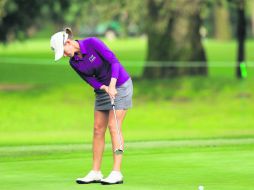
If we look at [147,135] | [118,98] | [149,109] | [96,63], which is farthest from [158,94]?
[96,63]

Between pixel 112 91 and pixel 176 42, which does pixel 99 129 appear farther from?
pixel 176 42

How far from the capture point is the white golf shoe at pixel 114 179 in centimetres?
1055

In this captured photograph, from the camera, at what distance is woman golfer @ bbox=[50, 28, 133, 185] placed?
10.6 meters

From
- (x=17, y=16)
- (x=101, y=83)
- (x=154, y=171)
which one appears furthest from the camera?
(x=17, y=16)

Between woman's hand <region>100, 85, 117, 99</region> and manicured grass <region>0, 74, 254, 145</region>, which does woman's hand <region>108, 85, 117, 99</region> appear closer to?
woman's hand <region>100, 85, 117, 99</region>

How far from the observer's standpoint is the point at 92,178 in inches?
428

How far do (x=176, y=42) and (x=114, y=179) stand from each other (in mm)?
19671

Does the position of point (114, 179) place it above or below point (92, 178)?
below

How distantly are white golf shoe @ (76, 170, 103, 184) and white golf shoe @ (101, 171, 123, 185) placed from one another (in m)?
0.16

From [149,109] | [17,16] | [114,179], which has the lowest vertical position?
[114,179]

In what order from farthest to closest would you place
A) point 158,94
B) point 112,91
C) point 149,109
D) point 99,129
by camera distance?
1. point 158,94
2. point 149,109
3. point 99,129
4. point 112,91

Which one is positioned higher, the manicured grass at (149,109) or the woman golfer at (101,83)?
→ the manicured grass at (149,109)

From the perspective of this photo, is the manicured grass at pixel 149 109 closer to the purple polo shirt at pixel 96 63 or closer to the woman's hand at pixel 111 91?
the purple polo shirt at pixel 96 63

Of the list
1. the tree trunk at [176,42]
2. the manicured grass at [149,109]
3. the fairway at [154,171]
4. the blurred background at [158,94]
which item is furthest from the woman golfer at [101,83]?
the tree trunk at [176,42]
